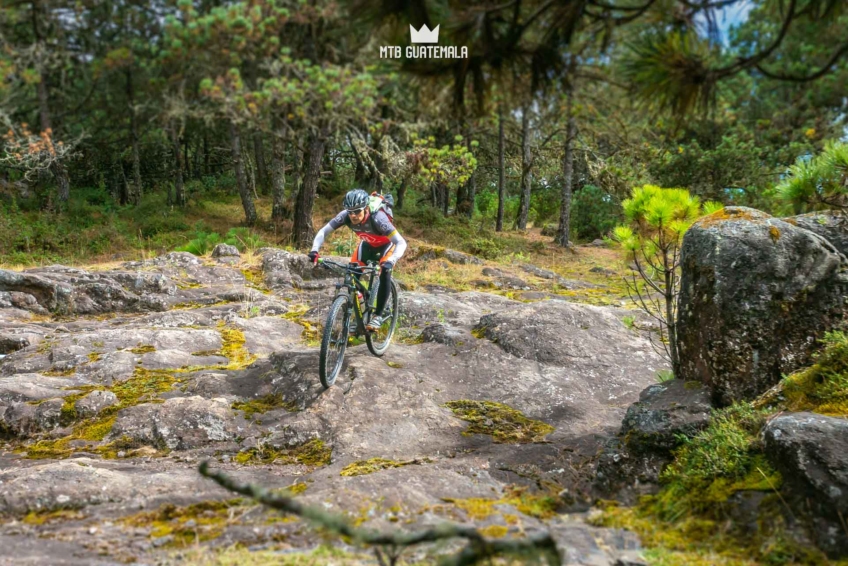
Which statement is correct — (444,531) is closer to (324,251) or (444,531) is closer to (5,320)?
(5,320)

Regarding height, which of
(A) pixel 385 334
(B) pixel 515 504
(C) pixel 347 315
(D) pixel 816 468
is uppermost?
(C) pixel 347 315

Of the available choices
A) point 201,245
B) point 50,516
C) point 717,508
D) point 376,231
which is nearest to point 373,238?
point 376,231

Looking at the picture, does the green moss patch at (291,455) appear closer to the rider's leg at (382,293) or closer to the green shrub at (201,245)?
the rider's leg at (382,293)

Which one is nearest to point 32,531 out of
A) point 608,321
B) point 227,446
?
point 227,446

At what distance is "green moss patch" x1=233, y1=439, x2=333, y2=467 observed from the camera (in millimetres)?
4264

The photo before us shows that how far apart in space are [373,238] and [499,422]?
260 centimetres

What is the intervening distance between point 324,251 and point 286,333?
7.92m

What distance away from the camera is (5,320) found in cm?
771

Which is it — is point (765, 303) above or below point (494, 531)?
above

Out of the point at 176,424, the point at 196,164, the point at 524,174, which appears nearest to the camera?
the point at 176,424

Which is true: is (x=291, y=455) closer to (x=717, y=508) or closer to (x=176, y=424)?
(x=176, y=424)

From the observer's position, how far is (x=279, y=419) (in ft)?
16.3

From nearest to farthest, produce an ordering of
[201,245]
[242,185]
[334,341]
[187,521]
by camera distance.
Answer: [187,521] → [334,341] → [201,245] → [242,185]

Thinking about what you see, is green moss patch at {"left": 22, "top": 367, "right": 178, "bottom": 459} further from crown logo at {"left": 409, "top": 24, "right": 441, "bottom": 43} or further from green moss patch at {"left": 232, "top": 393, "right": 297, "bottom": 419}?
crown logo at {"left": 409, "top": 24, "right": 441, "bottom": 43}
